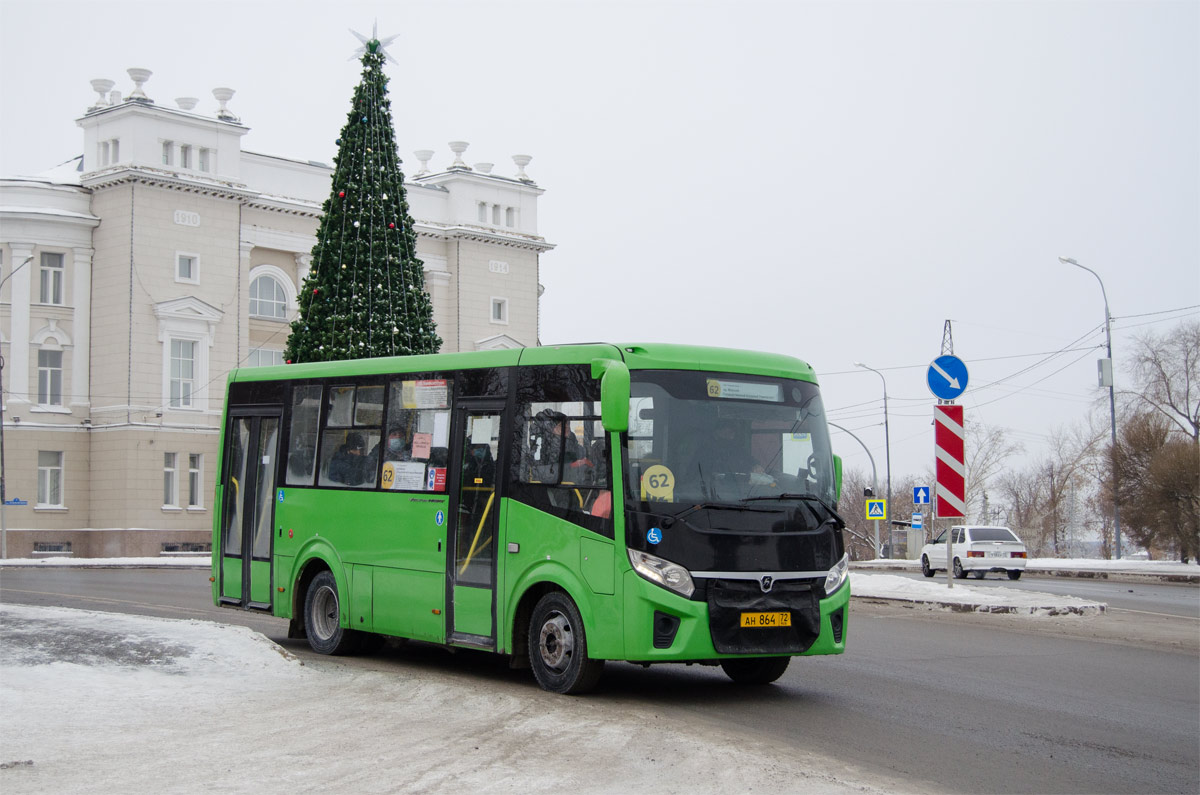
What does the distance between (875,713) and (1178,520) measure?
138ft

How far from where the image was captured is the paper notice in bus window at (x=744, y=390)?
1152 cm

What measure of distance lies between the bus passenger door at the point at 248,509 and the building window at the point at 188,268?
4226 centimetres

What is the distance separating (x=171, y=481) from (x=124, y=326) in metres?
6.50

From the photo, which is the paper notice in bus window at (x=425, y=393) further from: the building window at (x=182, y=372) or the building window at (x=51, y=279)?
the building window at (x=51, y=279)

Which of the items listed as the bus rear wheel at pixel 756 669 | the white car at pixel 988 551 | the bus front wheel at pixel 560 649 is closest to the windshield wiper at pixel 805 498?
the bus rear wheel at pixel 756 669

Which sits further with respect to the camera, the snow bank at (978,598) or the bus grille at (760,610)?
the snow bank at (978,598)

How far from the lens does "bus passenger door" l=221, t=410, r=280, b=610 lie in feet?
50.6

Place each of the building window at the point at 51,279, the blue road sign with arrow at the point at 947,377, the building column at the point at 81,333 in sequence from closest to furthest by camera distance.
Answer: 1. the blue road sign with arrow at the point at 947,377
2. the building window at the point at 51,279
3. the building column at the point at 81,333

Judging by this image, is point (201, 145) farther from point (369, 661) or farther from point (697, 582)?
point (697, 582)

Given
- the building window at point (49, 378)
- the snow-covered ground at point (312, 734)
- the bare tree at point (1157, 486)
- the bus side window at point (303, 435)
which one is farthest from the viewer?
the building window at point (49, 378)

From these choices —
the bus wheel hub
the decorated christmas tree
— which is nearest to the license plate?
the bus wheel hub

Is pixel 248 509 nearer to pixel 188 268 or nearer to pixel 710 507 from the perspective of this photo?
pixel 710 507

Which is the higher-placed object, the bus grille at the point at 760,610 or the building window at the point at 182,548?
the bus grille at the point at 760,610

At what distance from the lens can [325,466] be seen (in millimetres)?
14539
